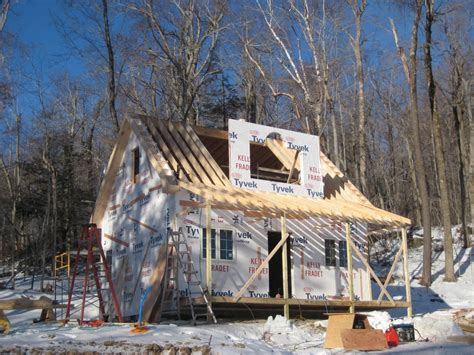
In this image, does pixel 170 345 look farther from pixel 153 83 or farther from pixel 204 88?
pixel 204 88

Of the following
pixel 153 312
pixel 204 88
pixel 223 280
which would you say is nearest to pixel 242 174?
pixel 223 280

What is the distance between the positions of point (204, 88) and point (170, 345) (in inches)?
1013

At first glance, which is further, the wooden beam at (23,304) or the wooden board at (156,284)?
Result: the wooden board at (156,284)

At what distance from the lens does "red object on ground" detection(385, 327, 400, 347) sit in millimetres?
10320

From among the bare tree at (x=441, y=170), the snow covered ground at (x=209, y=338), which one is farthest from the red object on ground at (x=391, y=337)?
the bare tree at (x=441, y=170)

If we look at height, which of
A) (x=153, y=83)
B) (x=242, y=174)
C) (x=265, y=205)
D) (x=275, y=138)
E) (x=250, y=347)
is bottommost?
(x=250, y=347)

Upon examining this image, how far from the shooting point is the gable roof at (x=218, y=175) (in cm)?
1360

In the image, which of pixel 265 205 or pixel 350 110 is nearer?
pixel 265 205

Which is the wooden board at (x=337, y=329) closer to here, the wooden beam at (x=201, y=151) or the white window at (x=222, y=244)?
the white window at (x=222, y=244)

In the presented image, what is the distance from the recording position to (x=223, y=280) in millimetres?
14523

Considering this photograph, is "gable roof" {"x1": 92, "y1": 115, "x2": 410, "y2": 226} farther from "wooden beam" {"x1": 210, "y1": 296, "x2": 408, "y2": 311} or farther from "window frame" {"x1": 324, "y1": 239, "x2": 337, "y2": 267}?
"wooden beam" {"x1": 210, "y1": 296, "x2": 408, "y2": 311}

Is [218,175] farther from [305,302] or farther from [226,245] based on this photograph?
[305,302]

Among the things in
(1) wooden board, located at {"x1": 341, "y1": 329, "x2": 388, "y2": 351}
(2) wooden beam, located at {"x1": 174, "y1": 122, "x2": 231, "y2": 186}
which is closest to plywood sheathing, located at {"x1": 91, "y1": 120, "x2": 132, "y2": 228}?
(2) wooden beam, located at {"x1": 174, "y1": 122, "x2": 231, "y2": 186}

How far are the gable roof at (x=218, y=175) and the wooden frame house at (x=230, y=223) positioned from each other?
32mm
